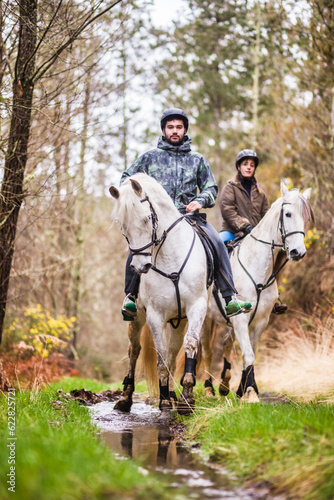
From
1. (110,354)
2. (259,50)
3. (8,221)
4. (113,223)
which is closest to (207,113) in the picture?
(259,50)

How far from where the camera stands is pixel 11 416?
14.9 ft

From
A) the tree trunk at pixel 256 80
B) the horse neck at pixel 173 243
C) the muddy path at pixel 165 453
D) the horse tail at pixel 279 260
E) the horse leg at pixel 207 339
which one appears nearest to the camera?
the muddy path at pixel 165 453

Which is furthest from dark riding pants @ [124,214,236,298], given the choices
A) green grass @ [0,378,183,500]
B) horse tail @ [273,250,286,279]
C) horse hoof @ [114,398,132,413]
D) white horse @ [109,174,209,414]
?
green grass @ [0,378,183,500]

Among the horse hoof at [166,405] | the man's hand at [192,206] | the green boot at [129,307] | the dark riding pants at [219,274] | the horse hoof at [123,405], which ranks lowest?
the horse hoof at [123,405]

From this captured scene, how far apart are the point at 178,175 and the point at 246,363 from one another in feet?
8.77

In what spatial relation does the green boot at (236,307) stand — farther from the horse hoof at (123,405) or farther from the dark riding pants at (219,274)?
the horse hoof at (123,405)

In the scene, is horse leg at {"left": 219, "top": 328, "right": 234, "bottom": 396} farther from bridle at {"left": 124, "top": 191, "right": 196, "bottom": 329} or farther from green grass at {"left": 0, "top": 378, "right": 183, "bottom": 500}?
green grass at {"left": 0, "top": 378, "right": 183, "bottom": 500}

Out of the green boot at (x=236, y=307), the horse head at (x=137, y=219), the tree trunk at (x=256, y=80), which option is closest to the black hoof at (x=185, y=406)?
the green boot at (x=236, y=307)

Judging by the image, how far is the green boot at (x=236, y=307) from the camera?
6.31 metres

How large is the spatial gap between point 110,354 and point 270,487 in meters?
20.3

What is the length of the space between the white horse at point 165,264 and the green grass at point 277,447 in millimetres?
1254

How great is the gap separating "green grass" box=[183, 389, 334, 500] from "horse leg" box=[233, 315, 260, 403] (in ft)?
4.86

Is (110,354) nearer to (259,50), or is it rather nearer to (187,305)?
(259,50)

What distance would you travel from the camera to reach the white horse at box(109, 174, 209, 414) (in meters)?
5.43
